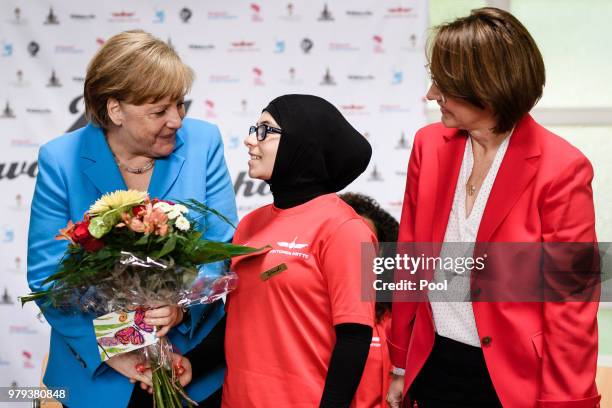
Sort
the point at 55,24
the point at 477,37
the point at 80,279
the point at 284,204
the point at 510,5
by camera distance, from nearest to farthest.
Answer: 1. the point at 477,37
2. the point at 80,279
3. the point at 284,204
4. the point at 55,24
5. the point at 510,5

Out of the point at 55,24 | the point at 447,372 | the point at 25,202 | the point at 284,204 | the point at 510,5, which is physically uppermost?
the point at 510,5

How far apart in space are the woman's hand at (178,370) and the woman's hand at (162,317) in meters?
0.13

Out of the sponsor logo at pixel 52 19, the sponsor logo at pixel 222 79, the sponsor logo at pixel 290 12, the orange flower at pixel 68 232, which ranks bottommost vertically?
the orange flower at pixel 68 232

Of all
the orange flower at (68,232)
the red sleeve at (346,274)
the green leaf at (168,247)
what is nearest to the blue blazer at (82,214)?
the orange flower at (68,232)

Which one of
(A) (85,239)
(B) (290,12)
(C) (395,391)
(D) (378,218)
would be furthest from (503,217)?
(B) (290,12)

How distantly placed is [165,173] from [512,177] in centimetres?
107

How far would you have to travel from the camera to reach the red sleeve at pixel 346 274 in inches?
87.1

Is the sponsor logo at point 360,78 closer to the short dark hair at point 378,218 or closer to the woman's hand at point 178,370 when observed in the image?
the short dark hair at point 378,218

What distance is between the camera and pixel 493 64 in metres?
2.11

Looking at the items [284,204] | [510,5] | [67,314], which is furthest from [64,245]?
[510,5]

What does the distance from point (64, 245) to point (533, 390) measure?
1.40 m

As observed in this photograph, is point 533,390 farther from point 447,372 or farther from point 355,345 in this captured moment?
point 355,345

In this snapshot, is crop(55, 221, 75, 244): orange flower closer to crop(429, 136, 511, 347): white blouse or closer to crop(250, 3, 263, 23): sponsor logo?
crop(429, 136, 511, 347): white blouse

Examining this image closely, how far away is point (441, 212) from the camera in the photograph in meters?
2.29
